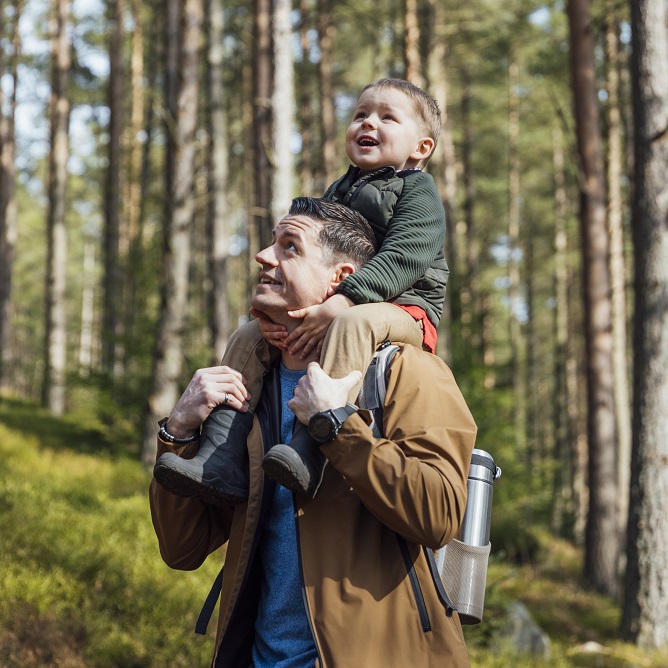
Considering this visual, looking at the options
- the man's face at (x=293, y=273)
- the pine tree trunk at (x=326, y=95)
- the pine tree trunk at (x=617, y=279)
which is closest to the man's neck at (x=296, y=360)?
the man's face at (x=293, y=273)

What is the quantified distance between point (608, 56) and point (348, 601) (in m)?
18.3

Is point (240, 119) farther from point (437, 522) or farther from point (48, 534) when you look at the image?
point (437, 522)

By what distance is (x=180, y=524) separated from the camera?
8.57 feet

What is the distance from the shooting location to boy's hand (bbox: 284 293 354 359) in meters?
2.47

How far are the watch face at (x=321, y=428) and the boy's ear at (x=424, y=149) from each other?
122 centimetres

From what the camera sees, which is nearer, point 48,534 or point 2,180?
point 48,534

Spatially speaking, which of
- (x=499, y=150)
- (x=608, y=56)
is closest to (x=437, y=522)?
(x=608, y=56)

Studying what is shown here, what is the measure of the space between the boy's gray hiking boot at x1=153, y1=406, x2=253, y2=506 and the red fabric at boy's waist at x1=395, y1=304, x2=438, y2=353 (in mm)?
590

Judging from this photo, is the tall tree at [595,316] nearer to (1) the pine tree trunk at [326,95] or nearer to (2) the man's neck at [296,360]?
(1) the pine tree trunk at [326,95]

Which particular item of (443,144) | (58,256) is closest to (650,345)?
(443,144)

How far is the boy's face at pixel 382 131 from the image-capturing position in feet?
9.55

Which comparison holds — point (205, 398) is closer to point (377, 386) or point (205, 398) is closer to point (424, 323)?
point (377, 386)

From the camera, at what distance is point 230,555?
2510 millimetres

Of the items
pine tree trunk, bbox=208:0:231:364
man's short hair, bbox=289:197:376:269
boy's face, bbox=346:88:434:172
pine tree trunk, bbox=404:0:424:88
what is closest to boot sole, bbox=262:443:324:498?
man's short hair, bbox=289:197:376:269
